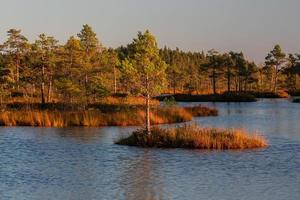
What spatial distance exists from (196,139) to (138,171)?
835 centimetres

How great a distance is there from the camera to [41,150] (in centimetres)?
3584

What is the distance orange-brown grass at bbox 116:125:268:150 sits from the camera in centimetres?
3497

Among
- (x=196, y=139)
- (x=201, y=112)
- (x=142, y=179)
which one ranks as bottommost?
(x=142, y=179)

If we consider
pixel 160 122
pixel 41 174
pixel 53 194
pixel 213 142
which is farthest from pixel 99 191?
pixel 160 122

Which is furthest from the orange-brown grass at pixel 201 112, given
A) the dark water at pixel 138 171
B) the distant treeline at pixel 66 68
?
the dark water at pixel 138 171

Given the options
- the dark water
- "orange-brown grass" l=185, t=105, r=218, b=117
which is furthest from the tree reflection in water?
"orange-brown grass" l=185, t=105, r=218, b=117

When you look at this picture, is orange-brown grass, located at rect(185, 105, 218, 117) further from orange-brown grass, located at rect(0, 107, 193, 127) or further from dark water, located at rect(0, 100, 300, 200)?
dark water, located at rect(0, 100, 300, 200)

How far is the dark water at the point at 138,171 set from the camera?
22.0 m

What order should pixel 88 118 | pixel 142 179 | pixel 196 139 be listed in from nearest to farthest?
pixel 142 179
pixel 196 139
pixel 88 118

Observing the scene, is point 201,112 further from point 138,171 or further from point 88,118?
point 138,171

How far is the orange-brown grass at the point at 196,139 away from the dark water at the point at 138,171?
1.10m

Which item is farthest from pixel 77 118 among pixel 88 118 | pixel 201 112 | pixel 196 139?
pixel 201 112

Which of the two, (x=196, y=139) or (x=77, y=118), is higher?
(x=77, y=118)

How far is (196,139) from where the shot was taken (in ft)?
115
